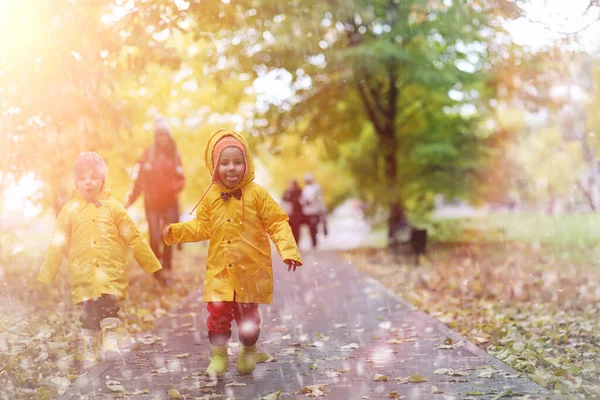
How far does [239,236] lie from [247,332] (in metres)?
0.74

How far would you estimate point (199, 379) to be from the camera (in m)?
5.97

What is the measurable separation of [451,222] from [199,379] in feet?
62.1

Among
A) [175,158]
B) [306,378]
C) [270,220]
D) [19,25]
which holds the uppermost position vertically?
[19,25]

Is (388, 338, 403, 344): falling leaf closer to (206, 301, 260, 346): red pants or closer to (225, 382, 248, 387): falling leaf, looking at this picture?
(206, 301, 260, 346): red pants

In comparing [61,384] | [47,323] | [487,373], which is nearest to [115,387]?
[61,384]

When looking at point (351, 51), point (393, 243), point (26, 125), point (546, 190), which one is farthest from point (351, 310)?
point (546, 190)

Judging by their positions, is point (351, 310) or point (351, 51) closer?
point (351, 310)

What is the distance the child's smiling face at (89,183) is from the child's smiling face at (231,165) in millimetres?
1234

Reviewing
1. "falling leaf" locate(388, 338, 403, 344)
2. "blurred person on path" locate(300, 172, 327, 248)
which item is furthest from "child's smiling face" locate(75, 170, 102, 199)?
"blurred person on path" locate(300, 172, 327, 248)

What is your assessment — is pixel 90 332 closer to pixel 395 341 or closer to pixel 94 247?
pixel 94 247

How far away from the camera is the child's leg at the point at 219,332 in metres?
6.07

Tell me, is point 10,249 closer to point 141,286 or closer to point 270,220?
point 141,286

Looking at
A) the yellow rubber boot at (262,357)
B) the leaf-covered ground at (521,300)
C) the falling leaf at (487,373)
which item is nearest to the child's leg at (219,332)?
the yellow rubber boot at (262,357)

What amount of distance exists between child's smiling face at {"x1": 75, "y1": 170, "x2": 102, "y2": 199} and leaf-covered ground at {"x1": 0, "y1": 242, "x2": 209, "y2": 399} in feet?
4.56
